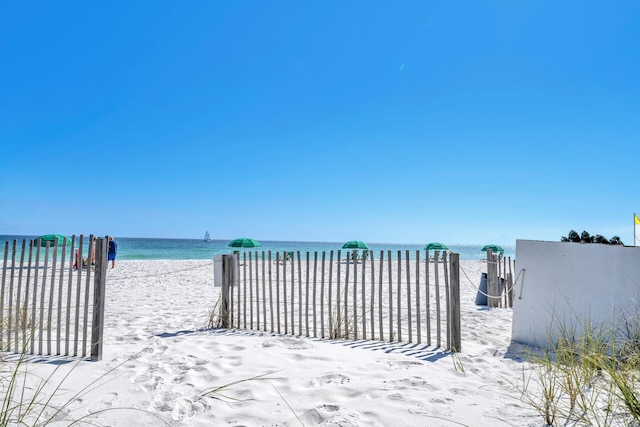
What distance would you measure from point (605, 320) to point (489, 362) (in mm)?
1607

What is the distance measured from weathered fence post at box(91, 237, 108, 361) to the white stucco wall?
5048mm

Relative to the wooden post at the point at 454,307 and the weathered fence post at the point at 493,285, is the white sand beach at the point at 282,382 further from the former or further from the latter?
the weathered fence post at the point at 493,285

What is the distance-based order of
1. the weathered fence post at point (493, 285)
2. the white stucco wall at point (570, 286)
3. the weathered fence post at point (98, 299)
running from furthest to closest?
1. the weathered fence post at point (493, 285)
2. the white stucco wall at point (570, 286)
3. the weathered fence post at point (98, 299)

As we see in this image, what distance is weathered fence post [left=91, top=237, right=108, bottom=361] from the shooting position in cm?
414

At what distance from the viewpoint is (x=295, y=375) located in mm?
3641

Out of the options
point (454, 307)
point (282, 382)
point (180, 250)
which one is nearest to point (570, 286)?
point (454, 307)

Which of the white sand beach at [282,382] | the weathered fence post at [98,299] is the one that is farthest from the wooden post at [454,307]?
the weathered fence post at [98,299]

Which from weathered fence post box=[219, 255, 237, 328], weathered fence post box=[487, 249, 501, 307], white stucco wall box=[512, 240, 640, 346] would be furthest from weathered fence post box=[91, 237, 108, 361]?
weathered fence post box=[487, 249, 501, 307]

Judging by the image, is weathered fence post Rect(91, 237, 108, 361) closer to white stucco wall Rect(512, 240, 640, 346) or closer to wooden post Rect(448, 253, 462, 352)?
wooden post Rect(448, 253, 462, 352)

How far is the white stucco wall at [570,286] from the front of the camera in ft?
14.6

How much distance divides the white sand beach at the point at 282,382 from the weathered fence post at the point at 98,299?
0.58 ft

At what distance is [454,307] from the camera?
4738mm

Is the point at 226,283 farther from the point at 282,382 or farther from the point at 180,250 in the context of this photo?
the point at 180,250

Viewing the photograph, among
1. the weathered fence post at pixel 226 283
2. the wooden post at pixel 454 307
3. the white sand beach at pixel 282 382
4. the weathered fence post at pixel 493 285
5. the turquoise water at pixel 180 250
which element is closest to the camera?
→ the white sand beach at pixel 282 382
